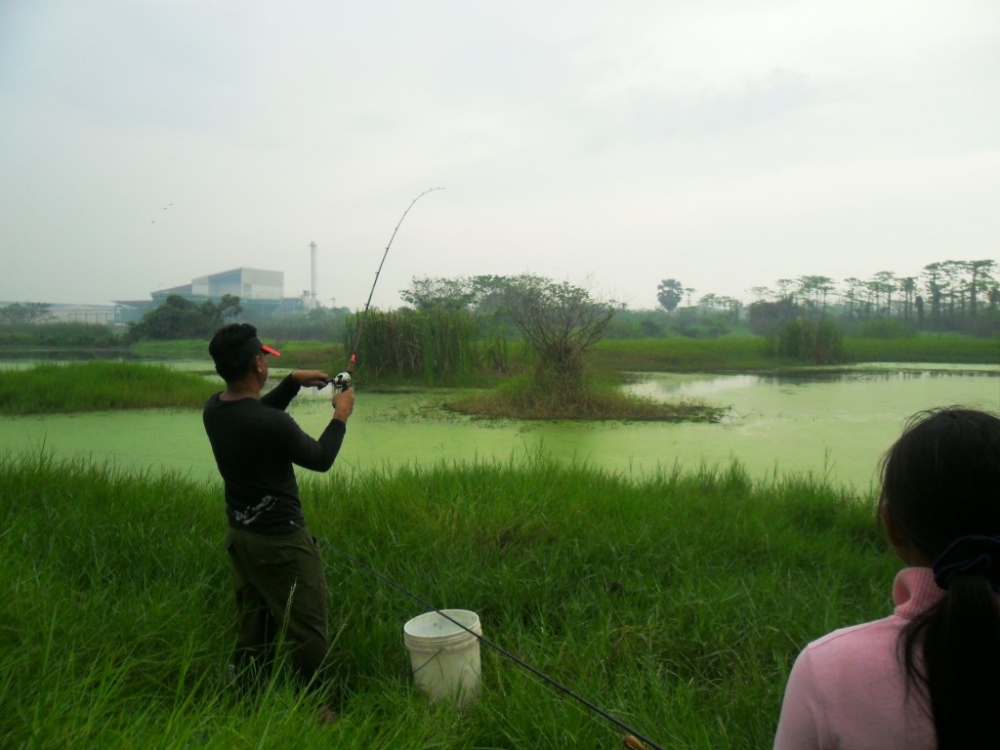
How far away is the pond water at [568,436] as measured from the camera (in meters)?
5.15

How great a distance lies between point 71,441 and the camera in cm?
580

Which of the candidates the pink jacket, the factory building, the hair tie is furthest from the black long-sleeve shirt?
the factory building

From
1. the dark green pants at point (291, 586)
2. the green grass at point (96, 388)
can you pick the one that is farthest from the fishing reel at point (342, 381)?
the green grass at point (96, 388)

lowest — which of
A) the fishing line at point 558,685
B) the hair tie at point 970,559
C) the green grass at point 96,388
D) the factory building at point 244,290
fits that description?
the fishing line at point 558,685

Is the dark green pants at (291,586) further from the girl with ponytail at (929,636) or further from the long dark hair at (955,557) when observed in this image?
the long dark hair at (955,557)

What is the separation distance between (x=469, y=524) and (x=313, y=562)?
1.07m

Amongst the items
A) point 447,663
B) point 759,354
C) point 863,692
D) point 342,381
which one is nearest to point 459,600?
point 447,663

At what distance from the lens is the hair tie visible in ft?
2.71

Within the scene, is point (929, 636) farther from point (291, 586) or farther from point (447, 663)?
point (291, 586)

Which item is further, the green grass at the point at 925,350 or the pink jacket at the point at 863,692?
the green grass at the point at 925,350

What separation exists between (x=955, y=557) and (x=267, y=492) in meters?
1.70

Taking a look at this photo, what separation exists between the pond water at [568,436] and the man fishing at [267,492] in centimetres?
216

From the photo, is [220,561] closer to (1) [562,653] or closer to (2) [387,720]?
(2) [387,720]

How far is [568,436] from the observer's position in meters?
6.20
